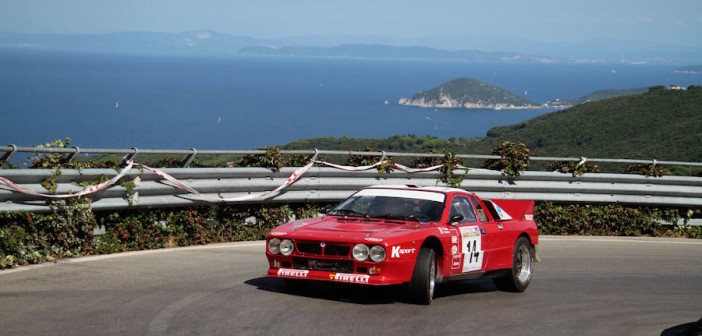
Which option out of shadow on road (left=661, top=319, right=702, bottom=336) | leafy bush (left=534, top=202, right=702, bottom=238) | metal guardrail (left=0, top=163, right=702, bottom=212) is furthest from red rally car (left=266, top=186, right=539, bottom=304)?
leafy bush (left=534, top=202, right=702, bottom=238)

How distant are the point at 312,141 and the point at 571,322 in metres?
41.2

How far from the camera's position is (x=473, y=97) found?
573 feet

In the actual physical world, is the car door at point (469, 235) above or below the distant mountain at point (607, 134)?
above

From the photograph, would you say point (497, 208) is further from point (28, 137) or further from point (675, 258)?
point (28, 137)

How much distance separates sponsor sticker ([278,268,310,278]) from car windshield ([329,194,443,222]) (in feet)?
4.24

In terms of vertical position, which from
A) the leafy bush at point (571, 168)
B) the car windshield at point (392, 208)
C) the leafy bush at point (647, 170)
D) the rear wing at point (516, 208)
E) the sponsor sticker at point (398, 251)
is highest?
the car windshield at point (392, 208)

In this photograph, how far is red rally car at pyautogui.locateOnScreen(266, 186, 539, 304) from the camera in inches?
384

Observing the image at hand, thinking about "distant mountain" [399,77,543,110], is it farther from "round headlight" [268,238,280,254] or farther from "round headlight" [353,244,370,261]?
"round headlight" [353,244,370,261]

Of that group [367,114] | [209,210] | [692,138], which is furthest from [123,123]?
[209,210]

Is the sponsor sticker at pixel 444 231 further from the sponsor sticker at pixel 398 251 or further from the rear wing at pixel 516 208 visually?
the rear wing at pixel 516 208

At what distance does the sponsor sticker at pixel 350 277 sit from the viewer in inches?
381

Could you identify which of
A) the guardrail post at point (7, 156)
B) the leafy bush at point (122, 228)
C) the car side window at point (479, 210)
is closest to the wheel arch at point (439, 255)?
the car side window at point (479, 210)

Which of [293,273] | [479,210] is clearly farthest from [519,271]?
[293,273]

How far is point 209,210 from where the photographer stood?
559 inches
